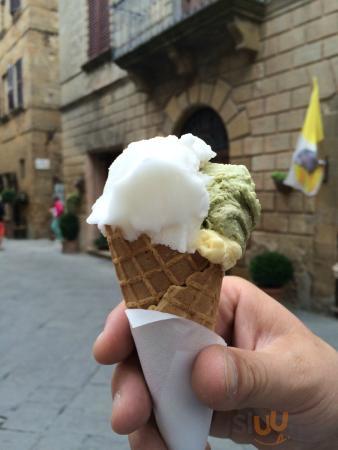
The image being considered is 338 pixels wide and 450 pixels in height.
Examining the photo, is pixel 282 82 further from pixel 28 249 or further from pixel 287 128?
pixel 28 249

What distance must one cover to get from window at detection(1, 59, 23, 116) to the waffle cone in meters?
18.3

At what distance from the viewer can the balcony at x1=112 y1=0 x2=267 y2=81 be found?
6.61 m

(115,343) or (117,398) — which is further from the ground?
(115,343)

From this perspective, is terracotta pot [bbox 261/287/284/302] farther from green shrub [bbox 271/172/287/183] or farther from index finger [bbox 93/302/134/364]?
index finger [bbox 93/302/134/364]

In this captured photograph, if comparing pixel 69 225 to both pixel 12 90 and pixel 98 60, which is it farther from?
pixel 12 90

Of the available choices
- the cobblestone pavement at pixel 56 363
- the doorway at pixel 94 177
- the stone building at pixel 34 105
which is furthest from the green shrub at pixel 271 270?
the stone building at pixel 34 105

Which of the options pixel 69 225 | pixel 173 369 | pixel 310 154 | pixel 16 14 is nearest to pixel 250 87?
pixel 310 154

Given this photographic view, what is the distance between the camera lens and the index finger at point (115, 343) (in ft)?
5.24

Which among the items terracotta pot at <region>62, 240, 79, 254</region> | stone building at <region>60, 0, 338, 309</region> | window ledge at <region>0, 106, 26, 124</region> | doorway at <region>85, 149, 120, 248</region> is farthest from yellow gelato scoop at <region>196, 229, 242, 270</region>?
window ledge at <region>0, 106, 26, 124</region>

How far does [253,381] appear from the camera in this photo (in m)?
1.33

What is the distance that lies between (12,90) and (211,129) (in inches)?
544

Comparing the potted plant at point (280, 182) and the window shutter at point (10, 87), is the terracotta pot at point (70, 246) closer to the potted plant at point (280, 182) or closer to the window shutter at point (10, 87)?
the potted plant at point (280, 182)

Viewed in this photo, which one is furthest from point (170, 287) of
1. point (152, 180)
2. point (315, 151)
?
point (315, 151)

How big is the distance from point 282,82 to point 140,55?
3395 millimetres
